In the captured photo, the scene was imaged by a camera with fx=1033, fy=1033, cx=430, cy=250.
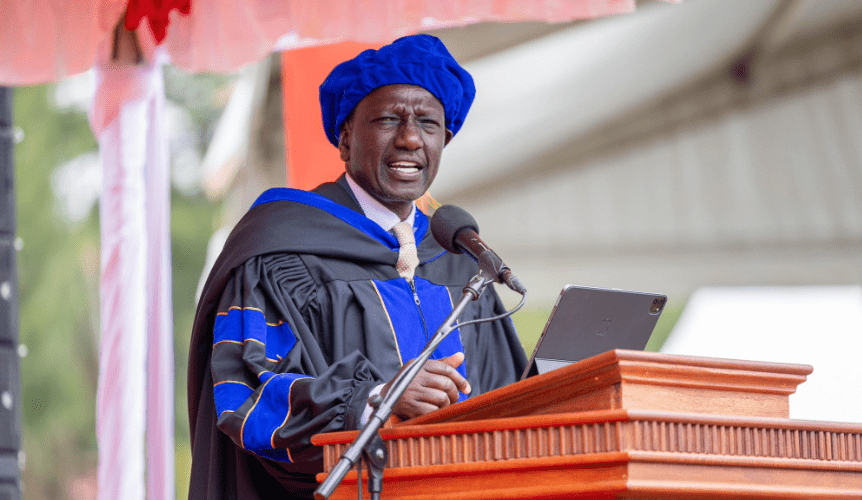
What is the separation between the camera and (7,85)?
412 cm

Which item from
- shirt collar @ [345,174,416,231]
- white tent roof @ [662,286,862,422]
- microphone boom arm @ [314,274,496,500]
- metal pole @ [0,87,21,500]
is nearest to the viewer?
microphone boom arm @ [314,274,496,500]

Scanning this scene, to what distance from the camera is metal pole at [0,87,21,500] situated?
384cm

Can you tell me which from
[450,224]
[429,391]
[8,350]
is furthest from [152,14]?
[429,391]

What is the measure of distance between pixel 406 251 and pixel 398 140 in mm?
343

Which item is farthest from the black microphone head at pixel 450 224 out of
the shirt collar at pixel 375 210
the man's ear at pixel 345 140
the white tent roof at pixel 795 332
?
the white tent roof at pixel 795 332

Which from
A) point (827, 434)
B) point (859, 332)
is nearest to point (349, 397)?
point (827, 434)

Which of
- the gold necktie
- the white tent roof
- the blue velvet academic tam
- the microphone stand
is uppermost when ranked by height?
the blue velvet academic tam

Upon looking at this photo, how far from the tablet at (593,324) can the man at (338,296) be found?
1.32 feet

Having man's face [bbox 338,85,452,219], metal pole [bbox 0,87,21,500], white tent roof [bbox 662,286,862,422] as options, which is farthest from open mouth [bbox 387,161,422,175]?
white tent roof [bbox 662,286,862,422]

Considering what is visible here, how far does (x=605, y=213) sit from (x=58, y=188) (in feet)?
26.7

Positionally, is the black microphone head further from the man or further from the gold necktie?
the gold necktie

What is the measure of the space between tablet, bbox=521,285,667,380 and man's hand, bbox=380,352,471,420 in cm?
19

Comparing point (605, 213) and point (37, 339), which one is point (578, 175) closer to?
point (605, 213)

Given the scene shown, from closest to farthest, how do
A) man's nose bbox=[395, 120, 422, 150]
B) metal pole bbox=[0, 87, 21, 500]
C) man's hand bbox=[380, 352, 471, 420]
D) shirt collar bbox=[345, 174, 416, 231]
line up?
man's hand bbox=[380, 352, 471, 420] → man's nose bbox=[395, 120, 422, 150] → shirt collar bbox=[345, 174, 416, 231] → metal pole bbox=[0, 87, 21, 500]
